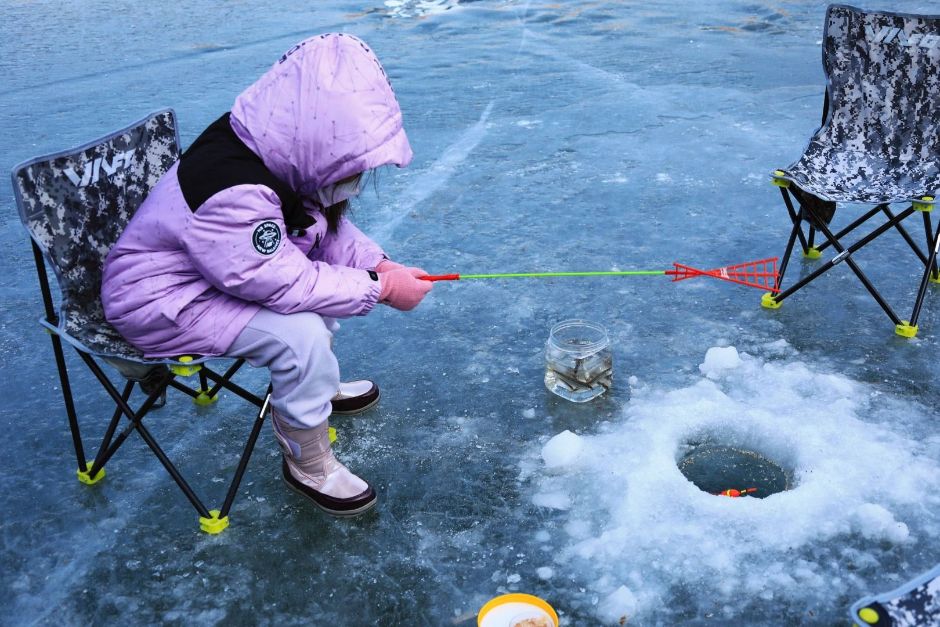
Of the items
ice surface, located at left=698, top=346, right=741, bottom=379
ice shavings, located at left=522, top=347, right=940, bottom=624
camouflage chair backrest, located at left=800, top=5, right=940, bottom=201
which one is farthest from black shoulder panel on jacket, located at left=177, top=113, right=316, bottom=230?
camouflage chair backrest, located at left=800, top=5, right=940, bottom=201

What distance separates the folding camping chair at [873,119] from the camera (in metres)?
3.32

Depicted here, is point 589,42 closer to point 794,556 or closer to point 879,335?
point 879,335

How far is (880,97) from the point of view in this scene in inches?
137

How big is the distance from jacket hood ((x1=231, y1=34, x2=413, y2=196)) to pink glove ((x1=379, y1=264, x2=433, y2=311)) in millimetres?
377

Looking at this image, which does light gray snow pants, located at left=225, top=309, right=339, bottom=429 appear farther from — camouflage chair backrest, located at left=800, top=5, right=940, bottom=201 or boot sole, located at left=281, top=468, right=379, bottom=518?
camouflage chair backrest, located at left=800, top=5, right=940, bottom=201

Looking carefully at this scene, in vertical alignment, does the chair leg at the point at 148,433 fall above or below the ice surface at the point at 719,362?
above

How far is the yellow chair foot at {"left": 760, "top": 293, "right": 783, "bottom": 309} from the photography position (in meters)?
3.36

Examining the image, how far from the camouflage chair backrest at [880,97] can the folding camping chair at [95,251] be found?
2523 millimetres

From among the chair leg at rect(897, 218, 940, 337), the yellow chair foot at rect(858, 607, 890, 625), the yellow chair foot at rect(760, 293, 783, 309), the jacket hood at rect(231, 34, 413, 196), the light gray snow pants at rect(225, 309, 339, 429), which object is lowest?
the yellow chair foot at rect(760, 293, 783, 309)

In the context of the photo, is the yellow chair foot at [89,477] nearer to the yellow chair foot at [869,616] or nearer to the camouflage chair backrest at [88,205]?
the camouflage chair backrest at [88,205]

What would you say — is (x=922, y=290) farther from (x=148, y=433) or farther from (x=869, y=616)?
(x=148, y=433)

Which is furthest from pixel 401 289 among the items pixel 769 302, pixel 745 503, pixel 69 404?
pixel 769 302

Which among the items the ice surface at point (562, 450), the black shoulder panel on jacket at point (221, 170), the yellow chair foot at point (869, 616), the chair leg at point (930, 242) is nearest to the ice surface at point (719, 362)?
the ice surface at point (562, 450)

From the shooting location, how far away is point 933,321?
3.23 meters
